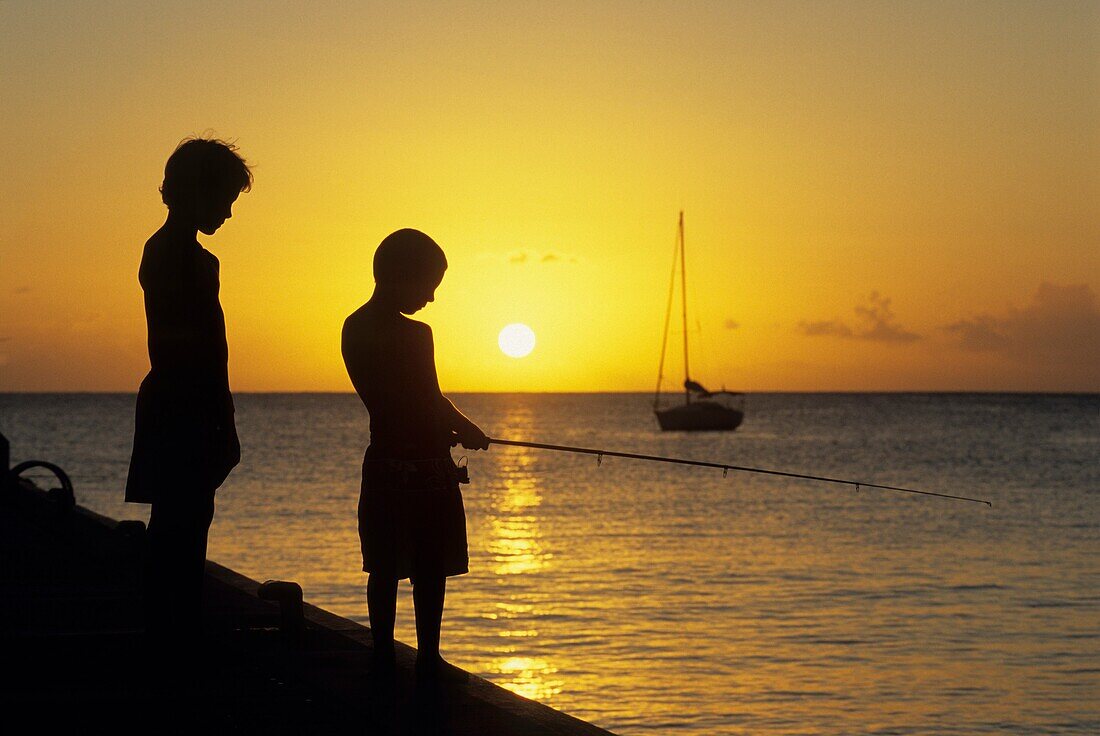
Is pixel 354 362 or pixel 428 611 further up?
pixel 354 362

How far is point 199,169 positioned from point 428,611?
1838 millimetres

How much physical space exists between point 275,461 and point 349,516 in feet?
98.2

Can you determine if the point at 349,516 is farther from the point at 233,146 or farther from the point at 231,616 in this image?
the point at 233,146

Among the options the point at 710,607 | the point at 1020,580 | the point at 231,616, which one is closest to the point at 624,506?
the point at 1020,580

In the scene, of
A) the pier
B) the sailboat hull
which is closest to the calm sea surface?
A: the pier

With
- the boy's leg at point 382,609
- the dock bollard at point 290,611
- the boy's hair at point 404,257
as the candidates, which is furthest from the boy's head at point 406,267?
the dock bollard at point 290,611

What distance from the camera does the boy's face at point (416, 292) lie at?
5285 millimetres

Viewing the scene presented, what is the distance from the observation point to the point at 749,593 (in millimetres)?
19641

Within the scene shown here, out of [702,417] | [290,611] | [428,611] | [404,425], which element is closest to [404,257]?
[404,425]

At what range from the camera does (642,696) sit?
12562 mm

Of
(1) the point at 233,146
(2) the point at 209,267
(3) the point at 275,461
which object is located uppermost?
(1) the point at 233,146

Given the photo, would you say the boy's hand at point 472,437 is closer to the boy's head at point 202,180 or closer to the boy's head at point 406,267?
the boy's head at point 406,267

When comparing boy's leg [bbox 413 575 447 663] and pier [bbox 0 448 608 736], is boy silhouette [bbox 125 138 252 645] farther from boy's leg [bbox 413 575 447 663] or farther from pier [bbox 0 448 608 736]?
boy's leg [bbox 413 575 447 663]

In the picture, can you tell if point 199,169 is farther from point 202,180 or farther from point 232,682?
point 232,682
